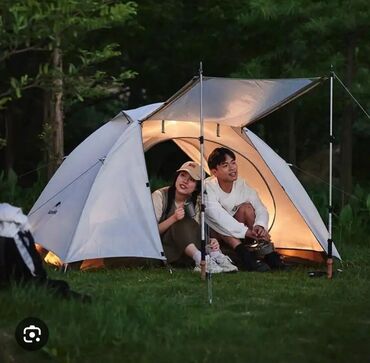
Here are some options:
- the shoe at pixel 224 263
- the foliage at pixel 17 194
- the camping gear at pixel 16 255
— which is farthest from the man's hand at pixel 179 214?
the foliage at pixel 17 194

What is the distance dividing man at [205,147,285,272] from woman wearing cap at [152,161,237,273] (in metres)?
0.16

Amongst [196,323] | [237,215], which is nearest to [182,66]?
[237,215]

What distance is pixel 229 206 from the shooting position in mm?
8438

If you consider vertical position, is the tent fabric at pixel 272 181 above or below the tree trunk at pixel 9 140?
below

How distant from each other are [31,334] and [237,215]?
3941 mm

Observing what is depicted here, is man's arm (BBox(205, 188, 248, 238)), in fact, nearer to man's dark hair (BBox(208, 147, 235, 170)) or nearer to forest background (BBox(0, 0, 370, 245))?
man's dark hair (BBox(208, 147, 235, 170))

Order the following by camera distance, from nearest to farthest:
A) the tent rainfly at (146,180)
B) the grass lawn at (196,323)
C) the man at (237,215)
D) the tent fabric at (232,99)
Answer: the grass lawn at (196,323), the tent fabric at (232,99), the tent rainfly at (146,180), the man at (237,215)

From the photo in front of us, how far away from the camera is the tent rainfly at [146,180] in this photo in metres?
7.79

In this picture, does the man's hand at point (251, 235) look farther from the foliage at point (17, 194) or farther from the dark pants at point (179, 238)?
the foliage at point (17, 194)

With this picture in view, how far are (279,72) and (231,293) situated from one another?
20.7ft

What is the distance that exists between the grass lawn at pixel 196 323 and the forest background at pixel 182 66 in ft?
3.97

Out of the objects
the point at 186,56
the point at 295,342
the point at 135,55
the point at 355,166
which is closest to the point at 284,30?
the point at 186,56

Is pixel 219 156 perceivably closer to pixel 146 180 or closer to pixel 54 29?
pixel 146 180

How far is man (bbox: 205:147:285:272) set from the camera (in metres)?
8.07
